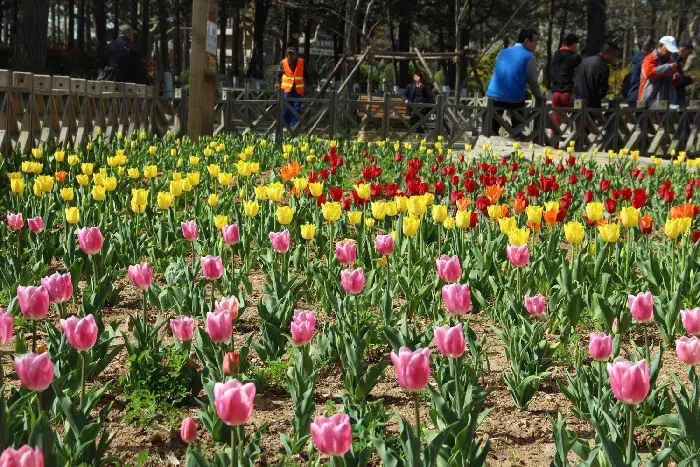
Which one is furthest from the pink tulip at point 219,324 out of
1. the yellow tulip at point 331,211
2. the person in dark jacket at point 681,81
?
the person in dark jacket at point 681,81

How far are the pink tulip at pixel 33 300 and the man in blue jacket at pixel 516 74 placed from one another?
11.7 m

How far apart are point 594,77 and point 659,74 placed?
1.03 m

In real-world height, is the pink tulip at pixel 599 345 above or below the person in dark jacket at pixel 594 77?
below

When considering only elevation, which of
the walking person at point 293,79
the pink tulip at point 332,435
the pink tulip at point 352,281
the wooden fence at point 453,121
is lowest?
the pink tulip at point 332,435

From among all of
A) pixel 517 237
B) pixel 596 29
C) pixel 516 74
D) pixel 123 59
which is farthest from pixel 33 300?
pixel 596 29

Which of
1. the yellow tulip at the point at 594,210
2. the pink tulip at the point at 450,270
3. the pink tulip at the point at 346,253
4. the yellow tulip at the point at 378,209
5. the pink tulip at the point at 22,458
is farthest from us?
the yellow tulip at the point at 378,209

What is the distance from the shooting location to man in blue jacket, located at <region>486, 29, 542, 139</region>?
45.9 feet

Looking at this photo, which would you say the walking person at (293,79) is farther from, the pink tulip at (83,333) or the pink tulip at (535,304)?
the pink tulip at (83,333)

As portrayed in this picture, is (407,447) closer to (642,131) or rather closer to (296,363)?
(296,363)

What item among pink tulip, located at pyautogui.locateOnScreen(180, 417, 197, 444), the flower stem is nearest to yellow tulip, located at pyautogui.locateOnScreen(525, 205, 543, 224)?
the flower stem

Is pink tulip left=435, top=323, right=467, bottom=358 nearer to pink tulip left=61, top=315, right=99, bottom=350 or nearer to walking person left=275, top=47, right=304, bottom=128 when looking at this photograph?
pink tulip left=61, top=315, right=99, bottom=350

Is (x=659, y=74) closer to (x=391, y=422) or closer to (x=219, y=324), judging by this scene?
(x=391, y=422)

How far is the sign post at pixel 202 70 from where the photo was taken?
A: 13312 mm

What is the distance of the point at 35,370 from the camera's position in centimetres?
215
